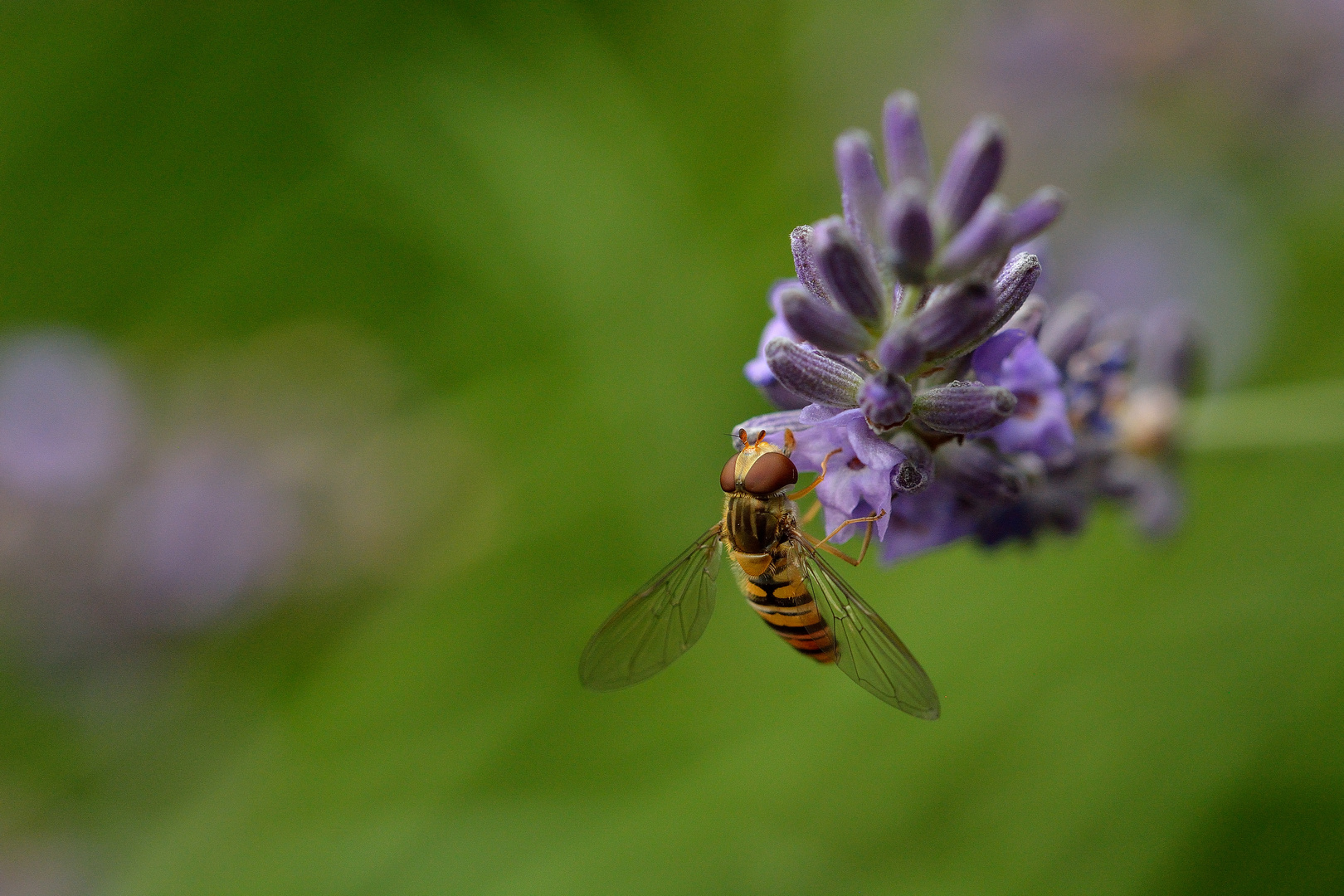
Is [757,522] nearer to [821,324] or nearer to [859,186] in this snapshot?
[821,324]

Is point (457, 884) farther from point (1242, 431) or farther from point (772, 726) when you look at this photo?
point (1242, 431)

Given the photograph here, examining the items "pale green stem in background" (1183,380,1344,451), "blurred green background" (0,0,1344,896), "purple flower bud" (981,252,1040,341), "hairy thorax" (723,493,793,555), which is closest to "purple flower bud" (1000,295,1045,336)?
"purple flower bud" (981,252,1040,341)

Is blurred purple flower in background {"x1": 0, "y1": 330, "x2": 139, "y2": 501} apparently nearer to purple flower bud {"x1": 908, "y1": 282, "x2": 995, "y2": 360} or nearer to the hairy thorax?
the hairy thorax

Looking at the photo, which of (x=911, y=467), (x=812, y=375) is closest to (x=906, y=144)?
(x=812, y=375)

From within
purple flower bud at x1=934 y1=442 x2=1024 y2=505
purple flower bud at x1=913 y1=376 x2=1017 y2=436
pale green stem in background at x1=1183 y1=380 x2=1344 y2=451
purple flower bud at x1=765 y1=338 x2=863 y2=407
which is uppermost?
purple flower bud at x1=765 y1=338 x2=863 y2=407

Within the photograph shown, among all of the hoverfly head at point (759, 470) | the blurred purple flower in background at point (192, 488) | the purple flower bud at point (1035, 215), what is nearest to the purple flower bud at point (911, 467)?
the hoverfly head at point (759, 470)

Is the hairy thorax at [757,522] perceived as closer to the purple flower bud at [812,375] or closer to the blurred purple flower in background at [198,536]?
the purple flower bud at [812,375]
